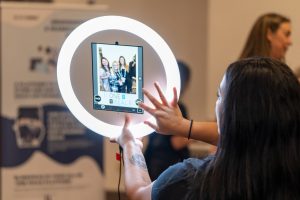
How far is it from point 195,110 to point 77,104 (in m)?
3.01

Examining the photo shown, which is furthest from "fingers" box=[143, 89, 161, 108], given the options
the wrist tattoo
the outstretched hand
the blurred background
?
the blurred background

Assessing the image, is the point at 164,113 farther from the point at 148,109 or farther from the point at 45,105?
the point at 45,105

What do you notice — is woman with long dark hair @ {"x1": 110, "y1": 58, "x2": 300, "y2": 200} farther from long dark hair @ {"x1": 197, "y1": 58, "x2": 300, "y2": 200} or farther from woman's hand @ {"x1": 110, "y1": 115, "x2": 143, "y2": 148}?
woman's hand @ {"x1": 110, "y1": 115, "x2": 143, "y2": 148}

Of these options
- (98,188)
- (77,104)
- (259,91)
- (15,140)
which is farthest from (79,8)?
(259,91)

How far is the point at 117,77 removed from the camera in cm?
137

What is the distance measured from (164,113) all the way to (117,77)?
0.14 m

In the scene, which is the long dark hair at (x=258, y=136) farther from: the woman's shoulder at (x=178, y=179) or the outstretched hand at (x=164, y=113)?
the outstretched hand at (x=164, y=113)

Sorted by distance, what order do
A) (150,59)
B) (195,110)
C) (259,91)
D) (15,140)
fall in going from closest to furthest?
(259,91), (150,59), (15,140), (195,110)

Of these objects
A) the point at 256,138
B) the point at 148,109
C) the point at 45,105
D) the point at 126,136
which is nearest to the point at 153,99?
the point at 148,109

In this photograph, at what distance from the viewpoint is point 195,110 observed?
4.39 metres

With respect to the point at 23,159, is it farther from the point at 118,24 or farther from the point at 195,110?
the point at 118,24

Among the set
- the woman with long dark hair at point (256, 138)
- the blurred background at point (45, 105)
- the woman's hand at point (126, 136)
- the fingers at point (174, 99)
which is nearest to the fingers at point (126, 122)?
the woman's hand at point (126, 136)

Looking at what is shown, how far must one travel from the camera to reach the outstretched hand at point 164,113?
1.35m

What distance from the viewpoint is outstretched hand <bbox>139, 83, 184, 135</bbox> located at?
1353 mm
